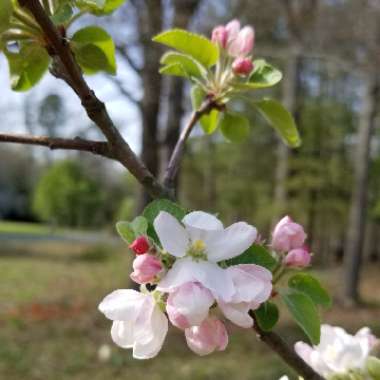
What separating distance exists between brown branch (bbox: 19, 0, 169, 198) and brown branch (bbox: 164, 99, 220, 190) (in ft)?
0.12

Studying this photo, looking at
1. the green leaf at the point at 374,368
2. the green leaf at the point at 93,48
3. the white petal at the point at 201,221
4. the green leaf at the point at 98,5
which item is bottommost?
the green leaf at the point at 374,368

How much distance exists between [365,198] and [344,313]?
3.83 feet

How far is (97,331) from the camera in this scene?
165 inches

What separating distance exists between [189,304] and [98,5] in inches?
10.2

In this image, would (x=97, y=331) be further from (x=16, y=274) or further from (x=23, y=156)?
(x=23, y=156)

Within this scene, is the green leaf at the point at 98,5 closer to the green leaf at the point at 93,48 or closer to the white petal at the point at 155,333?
the green leaf at the point at 93,48

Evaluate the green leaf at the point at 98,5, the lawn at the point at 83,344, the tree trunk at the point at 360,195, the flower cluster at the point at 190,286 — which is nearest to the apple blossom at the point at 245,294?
the flower cluster at the point at 190,286

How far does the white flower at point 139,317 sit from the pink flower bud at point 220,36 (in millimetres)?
329

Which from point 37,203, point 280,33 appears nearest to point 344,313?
point 280,33

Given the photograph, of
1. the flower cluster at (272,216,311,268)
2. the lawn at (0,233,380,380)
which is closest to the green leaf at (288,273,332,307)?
the flower cluster at (272,216,311,268)

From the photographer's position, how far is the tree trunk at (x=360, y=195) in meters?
5.40

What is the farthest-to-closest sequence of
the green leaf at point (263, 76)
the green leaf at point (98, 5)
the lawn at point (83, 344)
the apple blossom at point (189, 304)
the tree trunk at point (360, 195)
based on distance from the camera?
the tree trunk at point (360, 195) → the lawn at point (83, 344) → the green leaf at point (263, 76) → the green leaf at point (98, 5) → the apple blossom at point (189, 304)

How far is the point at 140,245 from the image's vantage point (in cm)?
37

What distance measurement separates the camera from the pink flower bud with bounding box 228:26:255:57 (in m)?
0.61
